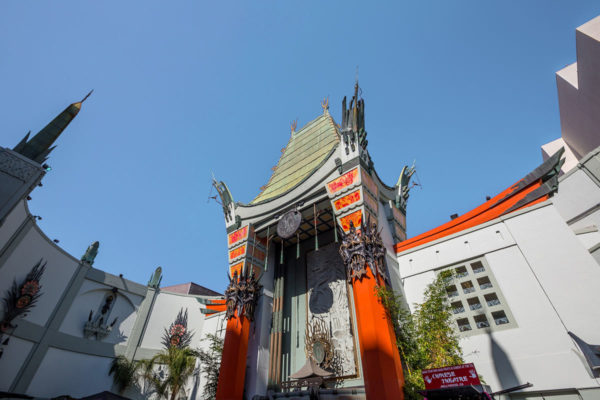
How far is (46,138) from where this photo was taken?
49.8 feet

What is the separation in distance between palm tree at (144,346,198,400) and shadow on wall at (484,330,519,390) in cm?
1659

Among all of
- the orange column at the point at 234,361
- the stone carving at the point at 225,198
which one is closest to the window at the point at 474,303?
the orange column at the point at 234,361

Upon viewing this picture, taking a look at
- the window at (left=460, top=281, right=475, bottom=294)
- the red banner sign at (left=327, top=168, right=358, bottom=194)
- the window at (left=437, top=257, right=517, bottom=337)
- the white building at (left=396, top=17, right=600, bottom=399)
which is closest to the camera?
the white building at (left=396, top=17, right=600, bottom=399)

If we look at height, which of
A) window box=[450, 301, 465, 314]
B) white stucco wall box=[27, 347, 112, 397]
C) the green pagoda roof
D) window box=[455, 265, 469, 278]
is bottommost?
white stucco wall box=[27, 347, 112, 397]

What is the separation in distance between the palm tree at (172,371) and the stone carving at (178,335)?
155 cm

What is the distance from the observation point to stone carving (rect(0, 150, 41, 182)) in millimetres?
13117

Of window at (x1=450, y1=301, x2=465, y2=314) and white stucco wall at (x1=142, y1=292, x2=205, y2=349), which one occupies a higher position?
white stucco wall at (x1=142, y1=292, x2=205, y2=349)

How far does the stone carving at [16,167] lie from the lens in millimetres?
13117

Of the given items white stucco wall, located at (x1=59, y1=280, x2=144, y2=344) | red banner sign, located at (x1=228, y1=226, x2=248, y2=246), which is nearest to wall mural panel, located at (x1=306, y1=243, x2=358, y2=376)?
red banner sign, located at (x1=228, y1=226, x2=248, y2=246)

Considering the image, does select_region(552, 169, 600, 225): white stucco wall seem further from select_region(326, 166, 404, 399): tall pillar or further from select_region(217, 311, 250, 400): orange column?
select_region(217, 311, 250, 400): orange column

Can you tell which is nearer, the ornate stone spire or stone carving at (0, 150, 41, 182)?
stone carving at (0, 150, 41, 182)

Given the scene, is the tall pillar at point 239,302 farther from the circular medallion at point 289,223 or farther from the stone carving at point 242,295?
the circular medallion at point 289,223

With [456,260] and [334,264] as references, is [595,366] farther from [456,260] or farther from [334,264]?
[334,264]

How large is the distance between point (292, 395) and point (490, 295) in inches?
344
